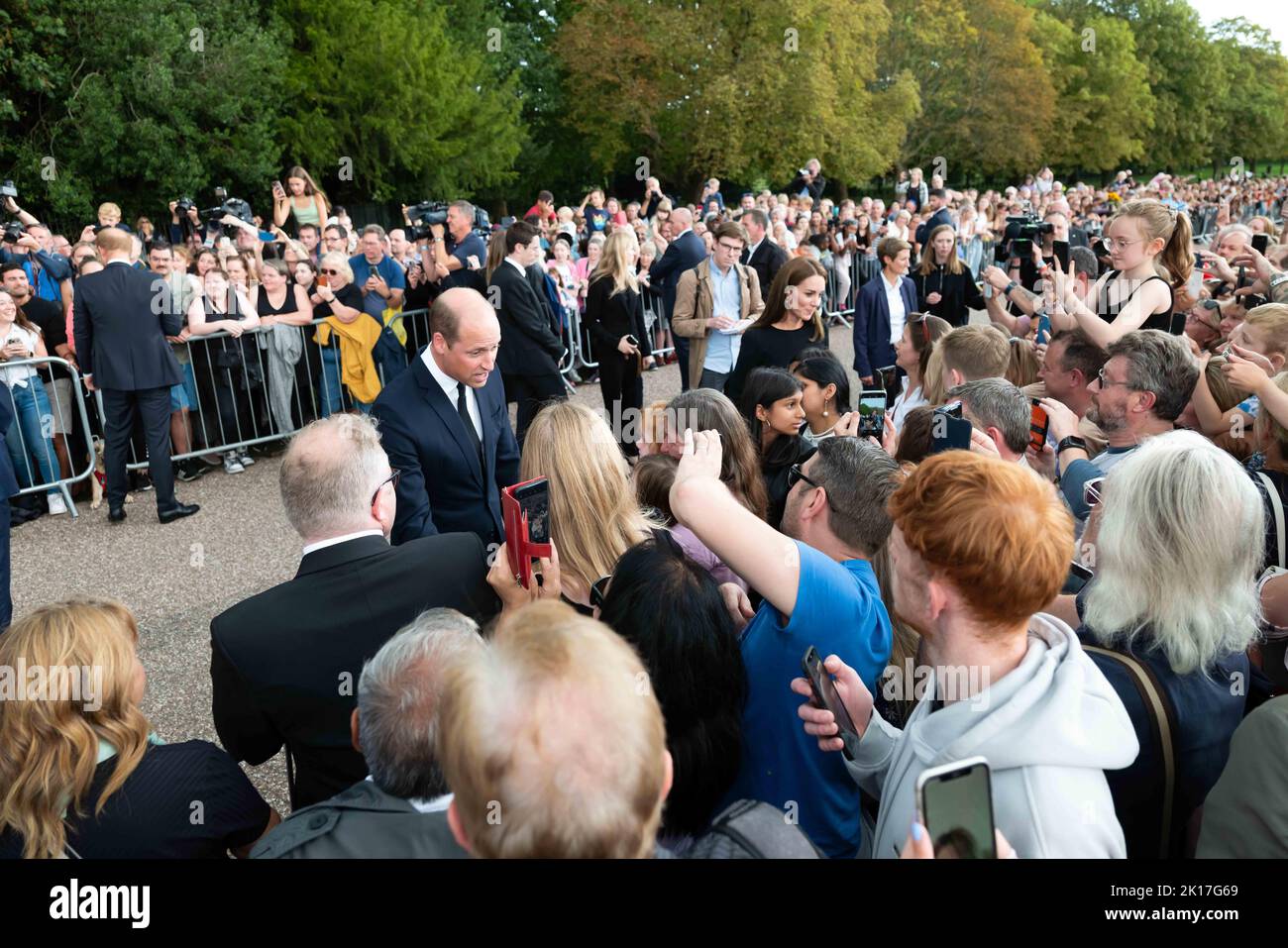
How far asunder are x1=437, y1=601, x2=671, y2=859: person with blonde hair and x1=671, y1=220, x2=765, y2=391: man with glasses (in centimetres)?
629

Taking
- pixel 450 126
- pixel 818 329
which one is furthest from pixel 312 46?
pixel 818 329

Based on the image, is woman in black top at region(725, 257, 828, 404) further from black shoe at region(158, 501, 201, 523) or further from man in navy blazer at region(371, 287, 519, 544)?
black shoe at region(158, 501, 201, 523)

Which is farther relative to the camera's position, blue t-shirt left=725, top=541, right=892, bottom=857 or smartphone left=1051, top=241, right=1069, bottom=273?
smartphone left=1051, top=241, right=1069, bottom=273

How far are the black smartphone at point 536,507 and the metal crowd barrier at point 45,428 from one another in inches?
232

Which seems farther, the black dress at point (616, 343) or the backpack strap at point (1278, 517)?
A: the black dress at point (616, 343)

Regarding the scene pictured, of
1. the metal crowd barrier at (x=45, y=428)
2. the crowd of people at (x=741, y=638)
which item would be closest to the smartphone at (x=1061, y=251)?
the crowd of people at (x=741, y=638)

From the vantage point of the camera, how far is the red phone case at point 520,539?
2.57m

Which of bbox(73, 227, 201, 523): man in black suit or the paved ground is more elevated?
bbox(73, 227, 201, 523): man in black suit

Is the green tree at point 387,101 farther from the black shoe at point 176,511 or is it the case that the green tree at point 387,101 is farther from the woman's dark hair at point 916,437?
the woman's dark hair at point 916,437

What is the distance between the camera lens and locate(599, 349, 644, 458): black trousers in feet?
27.1

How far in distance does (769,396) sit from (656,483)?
3.36 ft

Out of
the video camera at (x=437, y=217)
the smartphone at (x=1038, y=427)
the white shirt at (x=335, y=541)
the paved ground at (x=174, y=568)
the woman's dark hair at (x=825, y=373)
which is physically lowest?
the paved ground at (x=174, y=568)

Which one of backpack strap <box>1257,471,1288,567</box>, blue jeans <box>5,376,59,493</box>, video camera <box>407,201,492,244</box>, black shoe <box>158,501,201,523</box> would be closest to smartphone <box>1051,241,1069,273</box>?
video camera <box>407,201,492,244</box>
